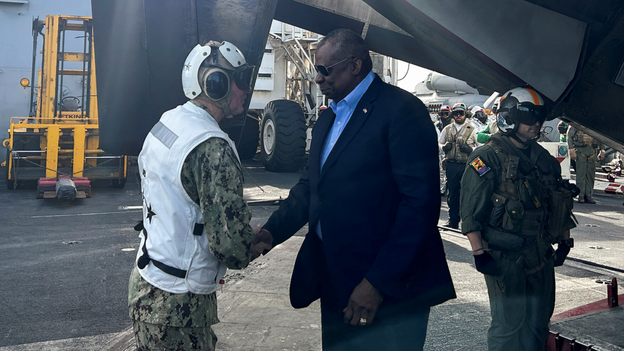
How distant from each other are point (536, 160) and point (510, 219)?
421 mm

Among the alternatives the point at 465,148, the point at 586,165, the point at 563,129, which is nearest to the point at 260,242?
the point at 465,148

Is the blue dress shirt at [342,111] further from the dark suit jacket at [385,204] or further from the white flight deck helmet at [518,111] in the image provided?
the white flight deck helmet at [518,111]

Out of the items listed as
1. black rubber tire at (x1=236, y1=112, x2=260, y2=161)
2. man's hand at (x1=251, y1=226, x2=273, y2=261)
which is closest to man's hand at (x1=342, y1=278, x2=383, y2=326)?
man's hand at (x1=251, y1=226, x2=273, y2=261)

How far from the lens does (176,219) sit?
216cm

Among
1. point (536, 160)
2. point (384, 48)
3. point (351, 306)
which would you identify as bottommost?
point (351, 306)

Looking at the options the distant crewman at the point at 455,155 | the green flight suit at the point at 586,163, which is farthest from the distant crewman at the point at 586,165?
the distant crewman at the point at 455,155

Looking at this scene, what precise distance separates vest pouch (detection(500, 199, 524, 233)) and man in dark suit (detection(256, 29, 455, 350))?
1.02 m

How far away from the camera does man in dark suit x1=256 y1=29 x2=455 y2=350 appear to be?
2123mm

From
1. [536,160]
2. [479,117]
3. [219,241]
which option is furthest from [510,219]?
[479,117]

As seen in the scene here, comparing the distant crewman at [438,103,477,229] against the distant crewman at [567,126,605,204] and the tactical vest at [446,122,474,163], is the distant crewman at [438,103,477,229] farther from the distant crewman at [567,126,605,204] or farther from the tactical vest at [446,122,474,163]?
the distant crewman at [567,126,605,204]

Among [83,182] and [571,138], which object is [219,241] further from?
[571,138]

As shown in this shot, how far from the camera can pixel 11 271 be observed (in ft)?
18.1

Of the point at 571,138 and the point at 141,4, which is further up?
the point at 141,4

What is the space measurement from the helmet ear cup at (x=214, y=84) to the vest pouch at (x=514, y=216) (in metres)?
1.74
